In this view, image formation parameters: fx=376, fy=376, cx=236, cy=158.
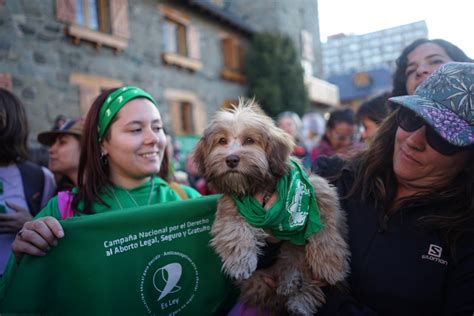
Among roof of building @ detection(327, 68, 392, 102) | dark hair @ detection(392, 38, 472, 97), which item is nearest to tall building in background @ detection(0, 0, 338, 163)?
dark hair @ detection(392, 38, 472, 97)

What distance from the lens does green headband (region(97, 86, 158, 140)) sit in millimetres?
2359

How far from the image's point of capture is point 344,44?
42.9 m

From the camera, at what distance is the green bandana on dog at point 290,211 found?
6.37 ft

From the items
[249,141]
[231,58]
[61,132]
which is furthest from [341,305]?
[231,58]

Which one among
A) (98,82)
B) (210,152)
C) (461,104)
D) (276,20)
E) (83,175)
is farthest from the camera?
(276,20)

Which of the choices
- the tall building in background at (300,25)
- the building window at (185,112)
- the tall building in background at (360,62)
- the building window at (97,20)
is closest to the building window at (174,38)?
the building window at (185,112)

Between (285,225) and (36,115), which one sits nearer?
(285,225)

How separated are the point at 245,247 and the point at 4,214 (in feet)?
5.53

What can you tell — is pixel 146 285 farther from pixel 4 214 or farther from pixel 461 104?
pixel 461 104

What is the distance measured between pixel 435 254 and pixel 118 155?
1834mm

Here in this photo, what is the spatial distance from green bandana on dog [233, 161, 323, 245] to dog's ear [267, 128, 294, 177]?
5 centimetres

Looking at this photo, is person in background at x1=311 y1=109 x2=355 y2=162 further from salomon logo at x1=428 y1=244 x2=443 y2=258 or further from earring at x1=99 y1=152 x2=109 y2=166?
salomon logo at x1=428 y1=244 x2=443 y2=258

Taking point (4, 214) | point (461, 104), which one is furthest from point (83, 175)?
point (461, 104)

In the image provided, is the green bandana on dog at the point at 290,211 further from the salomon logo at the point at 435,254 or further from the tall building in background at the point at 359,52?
the tall building in background at the point at 359,52
